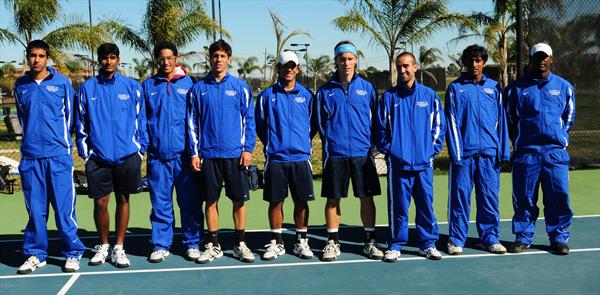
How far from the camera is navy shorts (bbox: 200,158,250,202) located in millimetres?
5750

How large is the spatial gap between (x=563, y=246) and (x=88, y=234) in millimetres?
5151

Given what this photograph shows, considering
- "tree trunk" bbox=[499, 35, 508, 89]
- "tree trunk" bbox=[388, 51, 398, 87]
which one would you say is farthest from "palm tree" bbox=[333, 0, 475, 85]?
"tree trunk" bbox=[499, 35, 508, 89]

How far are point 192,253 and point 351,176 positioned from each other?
67.4 inches

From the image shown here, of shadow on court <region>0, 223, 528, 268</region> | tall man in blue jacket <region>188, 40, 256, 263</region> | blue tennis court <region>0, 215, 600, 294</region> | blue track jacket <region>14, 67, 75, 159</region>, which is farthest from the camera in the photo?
shadow on court <region>0, 223, 528, 268</region>

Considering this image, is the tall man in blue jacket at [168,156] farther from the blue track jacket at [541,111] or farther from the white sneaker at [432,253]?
the blue track jacket at [541,111]

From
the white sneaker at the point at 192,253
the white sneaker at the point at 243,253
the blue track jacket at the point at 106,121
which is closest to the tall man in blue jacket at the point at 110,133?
the blue track jacket at the point at 106,121


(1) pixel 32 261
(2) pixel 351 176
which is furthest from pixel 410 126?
(1) pixel 32 261

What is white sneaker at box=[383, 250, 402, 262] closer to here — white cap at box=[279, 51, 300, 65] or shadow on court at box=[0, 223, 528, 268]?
shadow on court at box=[0, 223, 528, 268]

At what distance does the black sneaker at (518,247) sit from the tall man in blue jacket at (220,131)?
255 centimetres

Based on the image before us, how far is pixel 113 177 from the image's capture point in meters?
5.77

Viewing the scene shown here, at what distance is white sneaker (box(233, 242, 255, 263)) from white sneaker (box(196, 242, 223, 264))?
0.17m

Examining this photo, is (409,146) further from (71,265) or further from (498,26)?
(498,26)

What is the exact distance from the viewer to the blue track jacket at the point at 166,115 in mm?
5734

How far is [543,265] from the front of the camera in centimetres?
550
